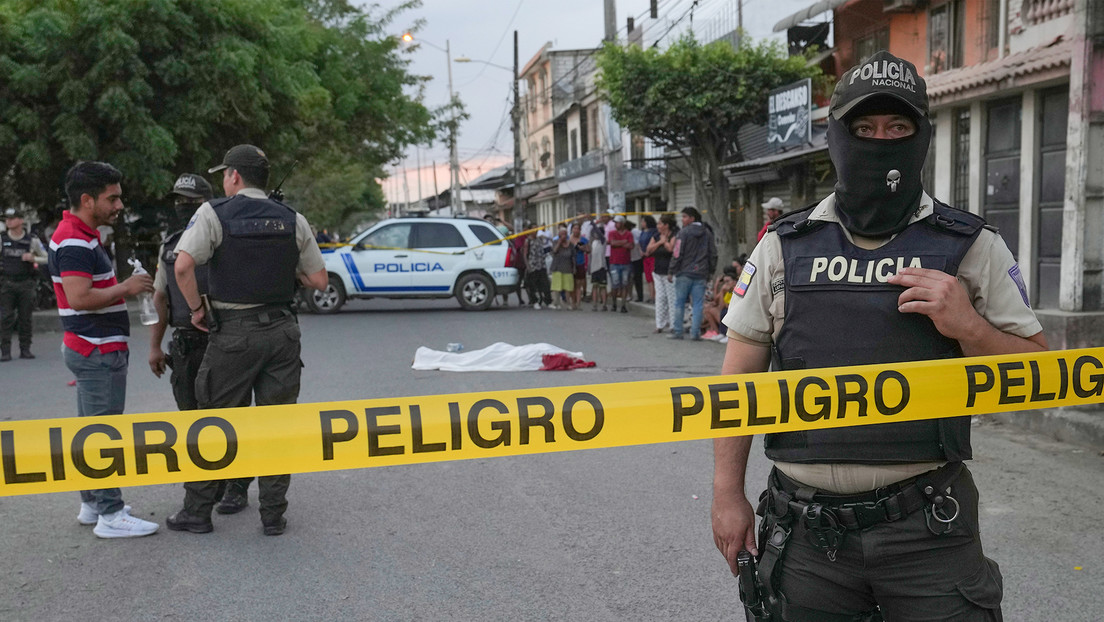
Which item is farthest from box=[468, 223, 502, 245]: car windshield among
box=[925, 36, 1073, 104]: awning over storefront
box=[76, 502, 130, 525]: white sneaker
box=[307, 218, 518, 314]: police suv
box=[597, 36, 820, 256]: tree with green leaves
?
box=[76, 502, 130, 525]: white sneaker

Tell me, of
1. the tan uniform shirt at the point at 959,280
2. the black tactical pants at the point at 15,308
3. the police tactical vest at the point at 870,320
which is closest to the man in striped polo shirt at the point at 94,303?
the tan uniform shirt at the point at 959,280

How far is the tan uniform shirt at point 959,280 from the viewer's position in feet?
7.01

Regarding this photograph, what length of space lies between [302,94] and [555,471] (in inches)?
592

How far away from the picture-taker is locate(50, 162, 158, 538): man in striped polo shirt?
465 centimetres

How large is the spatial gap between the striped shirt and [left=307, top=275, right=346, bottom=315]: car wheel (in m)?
12.9

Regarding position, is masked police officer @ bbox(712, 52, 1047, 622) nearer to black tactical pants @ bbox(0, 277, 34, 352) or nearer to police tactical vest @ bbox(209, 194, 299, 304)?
police tactical vest @ bbox(209, 194, 299, 304)

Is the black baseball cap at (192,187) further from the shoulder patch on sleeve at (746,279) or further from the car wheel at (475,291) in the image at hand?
the car wheel at (475,291)

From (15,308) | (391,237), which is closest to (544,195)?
(391,237)

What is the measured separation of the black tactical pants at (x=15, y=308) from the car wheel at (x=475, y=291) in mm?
7768

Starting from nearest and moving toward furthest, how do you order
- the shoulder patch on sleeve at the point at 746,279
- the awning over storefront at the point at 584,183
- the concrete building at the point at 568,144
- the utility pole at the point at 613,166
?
the shoulder patch on sleeve at the point at 746,279 < the utility pole at the point at 613,166 < the concrete building at the point at 568,144 < the awning over storefront at the point at 584,183

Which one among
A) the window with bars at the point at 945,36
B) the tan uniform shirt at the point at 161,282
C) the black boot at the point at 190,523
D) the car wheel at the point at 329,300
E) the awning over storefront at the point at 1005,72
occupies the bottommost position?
the black boot at the point at 190,523

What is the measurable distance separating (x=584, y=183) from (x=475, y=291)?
67.0 feet

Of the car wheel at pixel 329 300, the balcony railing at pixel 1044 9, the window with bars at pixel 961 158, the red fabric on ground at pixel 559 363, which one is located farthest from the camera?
the car wheel at pixel 329 300

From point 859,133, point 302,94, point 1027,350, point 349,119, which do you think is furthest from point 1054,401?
point 349,119
